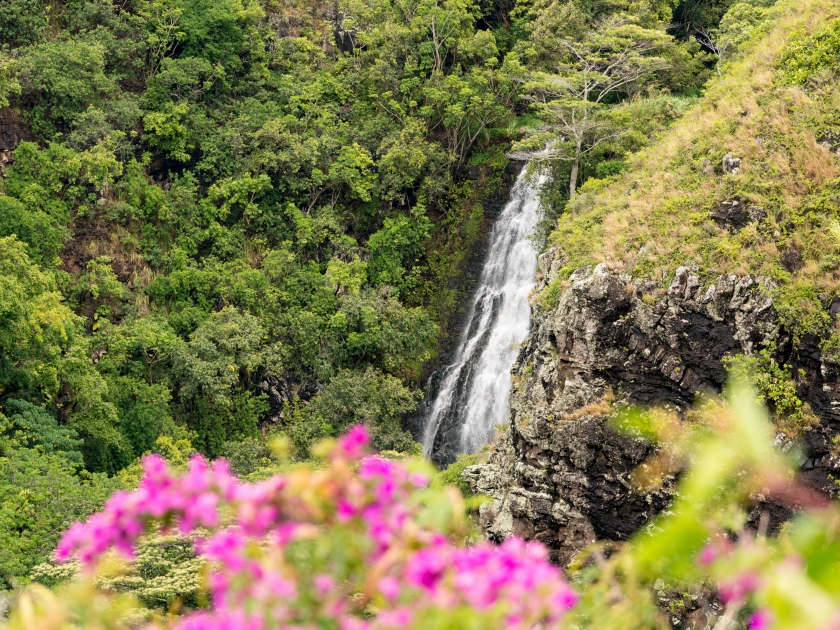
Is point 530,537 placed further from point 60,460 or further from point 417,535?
point 417,535

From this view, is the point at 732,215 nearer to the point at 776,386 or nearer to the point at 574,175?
the point at 776,386

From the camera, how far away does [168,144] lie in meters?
20.1

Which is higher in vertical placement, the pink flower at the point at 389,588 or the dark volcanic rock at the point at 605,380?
the pink flower at the point at 389,588

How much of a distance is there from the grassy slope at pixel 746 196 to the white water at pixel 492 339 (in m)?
4.73

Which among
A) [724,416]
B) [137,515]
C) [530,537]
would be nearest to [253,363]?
[530,537]

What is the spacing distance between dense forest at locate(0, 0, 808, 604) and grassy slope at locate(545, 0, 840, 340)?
151cm

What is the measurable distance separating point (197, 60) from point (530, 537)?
14.9 m

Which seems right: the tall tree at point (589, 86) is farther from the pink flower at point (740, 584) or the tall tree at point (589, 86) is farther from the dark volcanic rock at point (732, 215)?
the pink flower at point (740, 584)

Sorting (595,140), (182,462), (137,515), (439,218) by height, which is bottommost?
(182,462)

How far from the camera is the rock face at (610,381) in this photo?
10.2 m

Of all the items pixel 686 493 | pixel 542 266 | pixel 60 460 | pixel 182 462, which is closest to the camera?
pixel 686 493

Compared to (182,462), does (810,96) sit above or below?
above

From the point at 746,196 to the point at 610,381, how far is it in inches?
121

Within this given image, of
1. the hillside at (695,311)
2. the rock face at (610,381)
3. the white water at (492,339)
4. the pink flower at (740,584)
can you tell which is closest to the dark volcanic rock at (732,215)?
the hillside at (695,311)
